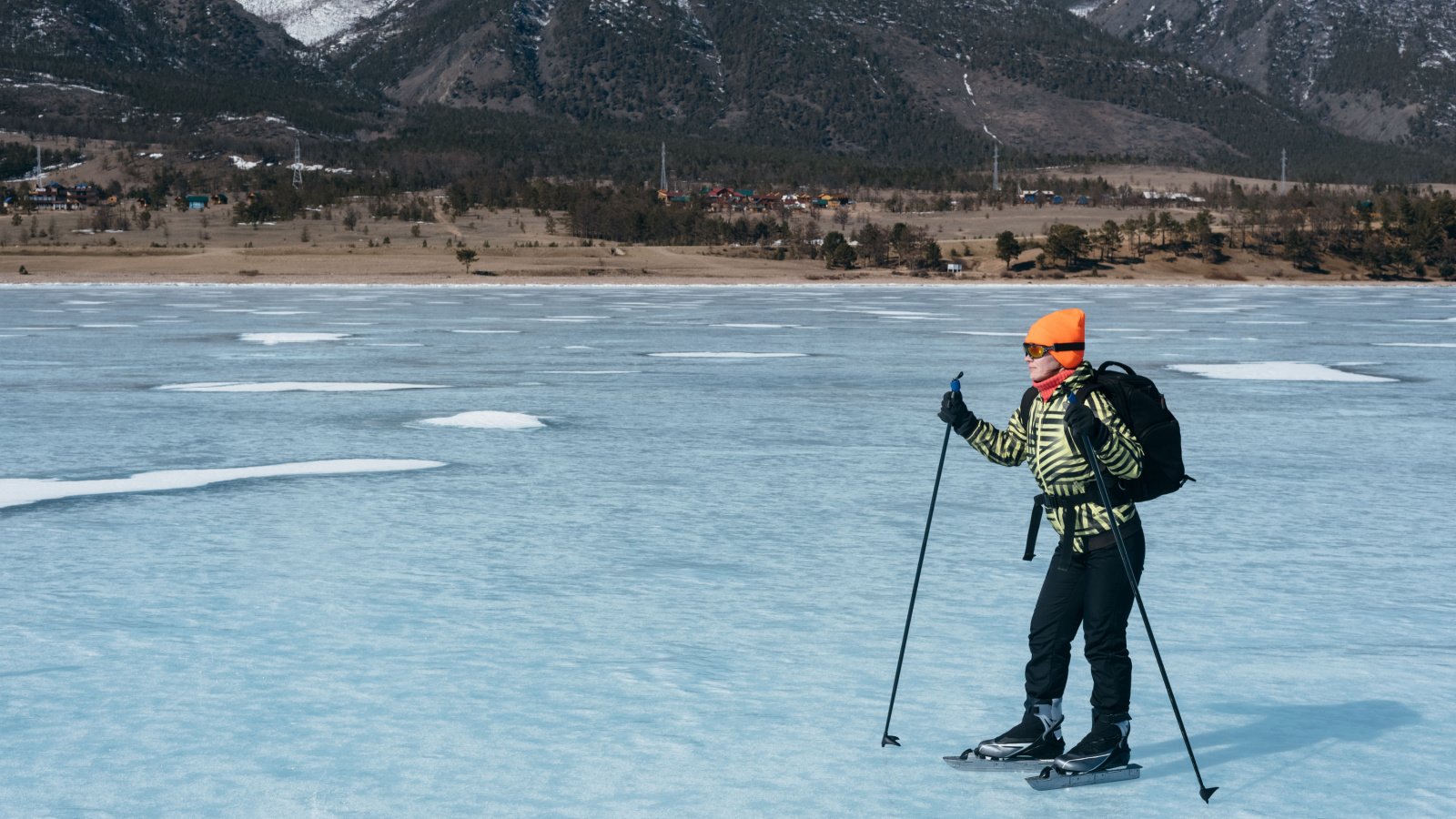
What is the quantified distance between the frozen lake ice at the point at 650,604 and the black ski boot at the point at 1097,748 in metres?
0.10

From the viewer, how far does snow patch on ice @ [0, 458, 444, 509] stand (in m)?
11.8

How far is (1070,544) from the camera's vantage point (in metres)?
5.49

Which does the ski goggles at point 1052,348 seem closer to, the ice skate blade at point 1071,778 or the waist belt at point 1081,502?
the waist belt at point 1081,502

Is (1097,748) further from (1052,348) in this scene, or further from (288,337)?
(288,337)

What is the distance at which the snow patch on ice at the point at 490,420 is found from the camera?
52.5 ft

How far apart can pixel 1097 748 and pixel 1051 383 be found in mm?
1236

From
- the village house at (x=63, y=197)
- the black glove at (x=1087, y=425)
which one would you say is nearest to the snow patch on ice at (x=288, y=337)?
the black glove at (x=1087, y=425)

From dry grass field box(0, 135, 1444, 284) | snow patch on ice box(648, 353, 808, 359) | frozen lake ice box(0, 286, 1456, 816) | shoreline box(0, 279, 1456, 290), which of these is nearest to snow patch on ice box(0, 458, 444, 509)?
frozen lake ice box(0, 286, 1456, 816)

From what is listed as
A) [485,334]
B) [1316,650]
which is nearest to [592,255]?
[485,334]

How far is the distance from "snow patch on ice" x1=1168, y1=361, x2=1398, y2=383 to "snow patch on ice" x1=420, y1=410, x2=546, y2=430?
9.81 m

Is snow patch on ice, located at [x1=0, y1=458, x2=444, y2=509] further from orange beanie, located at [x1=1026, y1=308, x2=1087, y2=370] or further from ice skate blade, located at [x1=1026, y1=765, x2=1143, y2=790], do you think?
orange beanie, located at [x1=1026, y1=308, x2=1087, y2=370]

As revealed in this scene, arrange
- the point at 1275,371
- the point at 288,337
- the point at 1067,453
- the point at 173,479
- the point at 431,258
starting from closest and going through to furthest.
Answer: the point at 1067,453, the point at 173,479, the point at 1275,371, the point at 288,337, the point at 431,258

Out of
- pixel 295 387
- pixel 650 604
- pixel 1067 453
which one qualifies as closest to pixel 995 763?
pixel 1067 453

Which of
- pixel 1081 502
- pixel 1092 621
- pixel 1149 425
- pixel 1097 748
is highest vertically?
pixel 1149 425
